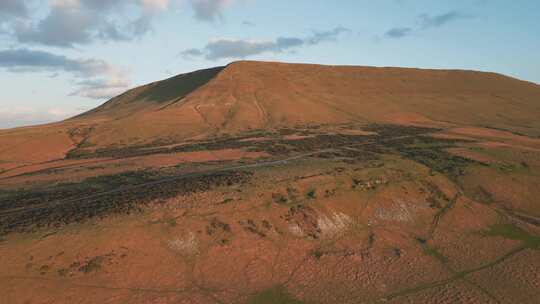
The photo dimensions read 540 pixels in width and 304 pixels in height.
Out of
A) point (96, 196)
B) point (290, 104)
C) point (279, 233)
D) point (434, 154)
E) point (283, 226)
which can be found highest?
point (290, 104)

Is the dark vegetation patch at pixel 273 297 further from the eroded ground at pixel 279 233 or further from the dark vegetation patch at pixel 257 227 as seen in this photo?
the dark vegetation patch at pixel 257 227

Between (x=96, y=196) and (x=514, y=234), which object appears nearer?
(x=514, y=234)

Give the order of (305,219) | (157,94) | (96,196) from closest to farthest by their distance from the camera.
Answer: (305,219) < (96,196) < (157,94)

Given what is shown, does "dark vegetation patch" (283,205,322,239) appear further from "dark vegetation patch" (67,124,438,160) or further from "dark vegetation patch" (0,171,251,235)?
"dark vegetation patch" (67,124,438,160)

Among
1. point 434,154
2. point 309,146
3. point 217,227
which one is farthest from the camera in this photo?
point 309,146

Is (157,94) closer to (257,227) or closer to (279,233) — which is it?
(257,227)

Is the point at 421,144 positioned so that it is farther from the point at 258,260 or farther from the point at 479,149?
the point at 258,260

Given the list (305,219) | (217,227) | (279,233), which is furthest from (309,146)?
(217,227)

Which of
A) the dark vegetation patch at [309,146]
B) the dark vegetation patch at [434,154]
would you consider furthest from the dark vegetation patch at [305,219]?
the dark vegetation patch at [309,146]
